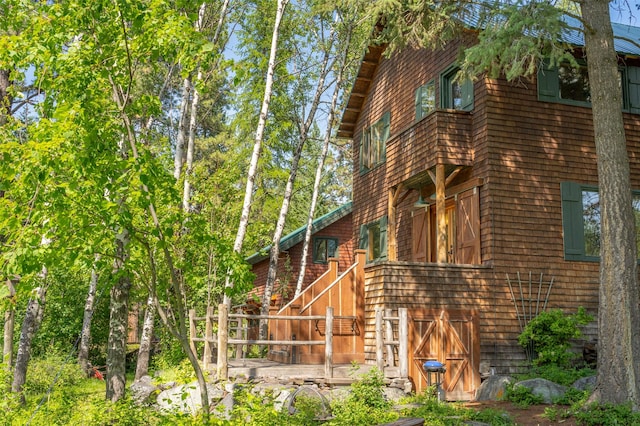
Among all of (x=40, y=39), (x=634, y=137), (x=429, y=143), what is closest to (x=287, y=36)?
(x=429, y=143)

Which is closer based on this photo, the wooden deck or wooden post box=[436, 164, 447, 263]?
the wooden deck

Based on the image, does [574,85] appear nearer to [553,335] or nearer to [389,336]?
[553,335]

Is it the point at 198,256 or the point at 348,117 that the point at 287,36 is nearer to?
the point at 348,117

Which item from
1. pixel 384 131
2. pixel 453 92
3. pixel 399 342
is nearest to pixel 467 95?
pixel 453 92

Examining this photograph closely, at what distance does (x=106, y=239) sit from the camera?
22.6 ft

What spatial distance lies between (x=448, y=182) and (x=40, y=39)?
30.8ft

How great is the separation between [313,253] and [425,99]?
10549 millimetres

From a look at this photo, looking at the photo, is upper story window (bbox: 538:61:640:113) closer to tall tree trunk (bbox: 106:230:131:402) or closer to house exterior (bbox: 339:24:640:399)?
house exterior (bbox: 339:24:640:399)

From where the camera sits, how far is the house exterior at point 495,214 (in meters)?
12.9

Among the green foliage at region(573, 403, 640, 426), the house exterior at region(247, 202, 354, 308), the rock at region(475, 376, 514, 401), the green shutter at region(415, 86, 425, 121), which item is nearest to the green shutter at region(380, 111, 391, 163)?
the green shutter at region(415, 86, 425, 121)

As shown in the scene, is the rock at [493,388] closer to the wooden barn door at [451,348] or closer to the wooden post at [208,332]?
the wooden barn door at [451,348]

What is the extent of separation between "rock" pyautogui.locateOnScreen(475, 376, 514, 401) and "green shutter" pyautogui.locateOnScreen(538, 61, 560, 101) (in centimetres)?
608

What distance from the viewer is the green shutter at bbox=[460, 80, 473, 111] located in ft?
48.6

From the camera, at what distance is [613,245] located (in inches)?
397
